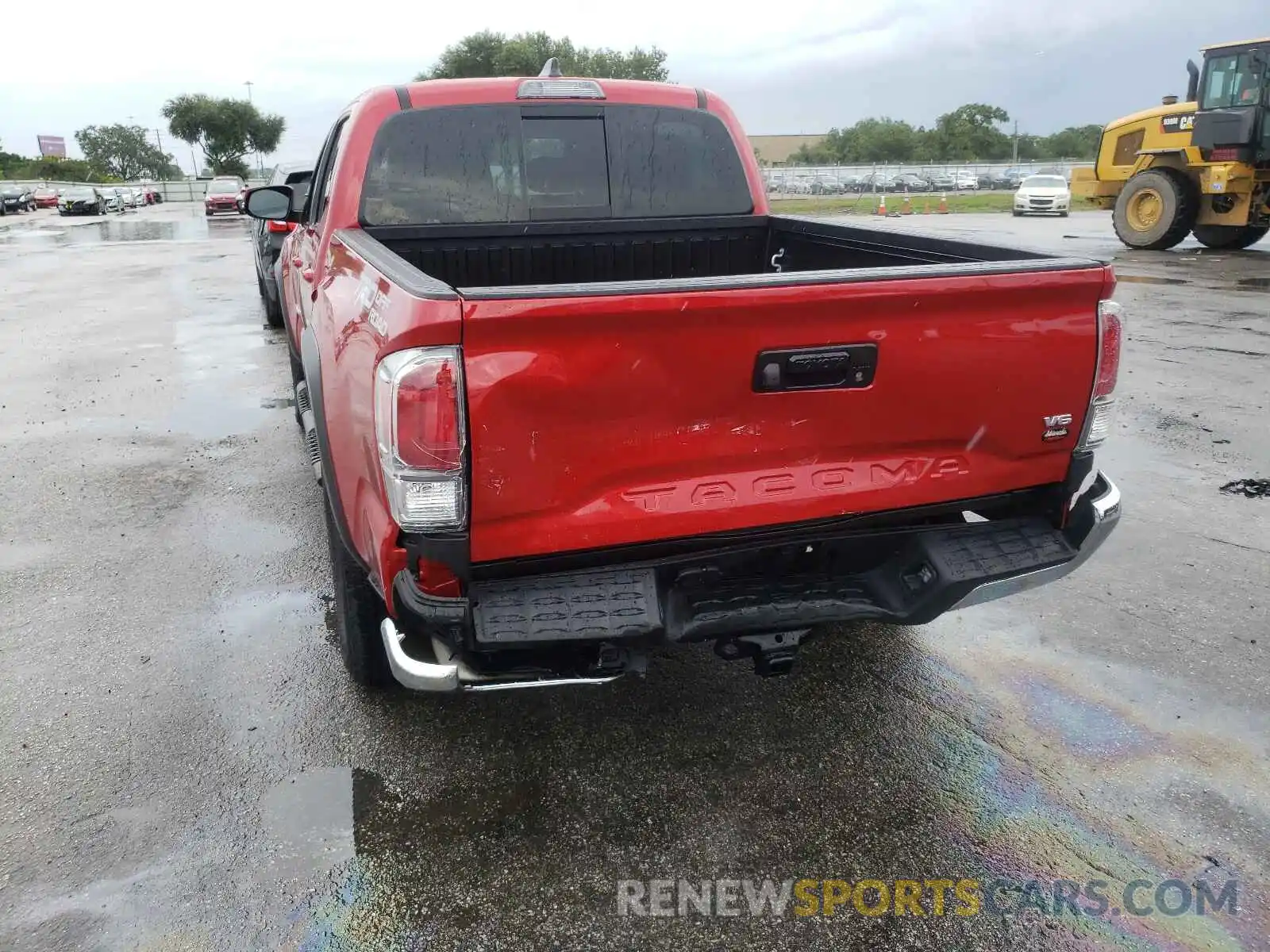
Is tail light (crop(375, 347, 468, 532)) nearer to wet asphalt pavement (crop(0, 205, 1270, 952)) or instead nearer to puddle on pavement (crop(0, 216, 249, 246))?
wet asphalt pavement (crop(0, 205, 1270, 952))

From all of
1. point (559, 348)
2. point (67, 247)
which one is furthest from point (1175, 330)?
point (67, 247)

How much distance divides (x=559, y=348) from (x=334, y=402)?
1126mm

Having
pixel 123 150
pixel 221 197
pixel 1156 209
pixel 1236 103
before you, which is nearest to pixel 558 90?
pixel 1236 103

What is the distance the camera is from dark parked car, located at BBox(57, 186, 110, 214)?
41.2m

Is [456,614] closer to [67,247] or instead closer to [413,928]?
[413,928]

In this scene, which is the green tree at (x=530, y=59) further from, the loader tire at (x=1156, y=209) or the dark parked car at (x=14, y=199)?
the loader tire at (x=1156, y=209)

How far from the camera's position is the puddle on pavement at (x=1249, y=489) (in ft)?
17.4

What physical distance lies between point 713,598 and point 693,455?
439 millimetres

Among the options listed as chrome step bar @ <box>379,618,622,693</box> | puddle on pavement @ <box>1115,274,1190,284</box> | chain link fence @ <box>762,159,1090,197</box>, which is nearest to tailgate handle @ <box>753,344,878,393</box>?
chrome step bar @ <box>379,618,622,693</box>

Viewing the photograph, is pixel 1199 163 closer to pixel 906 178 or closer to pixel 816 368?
pixel 816 368

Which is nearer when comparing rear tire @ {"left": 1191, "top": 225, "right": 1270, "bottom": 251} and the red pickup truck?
the red pickup truck

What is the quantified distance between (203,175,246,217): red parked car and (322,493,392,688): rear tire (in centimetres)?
3590

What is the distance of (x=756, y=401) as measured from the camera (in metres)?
2.49

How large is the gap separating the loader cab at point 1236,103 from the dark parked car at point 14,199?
48.0 metres
